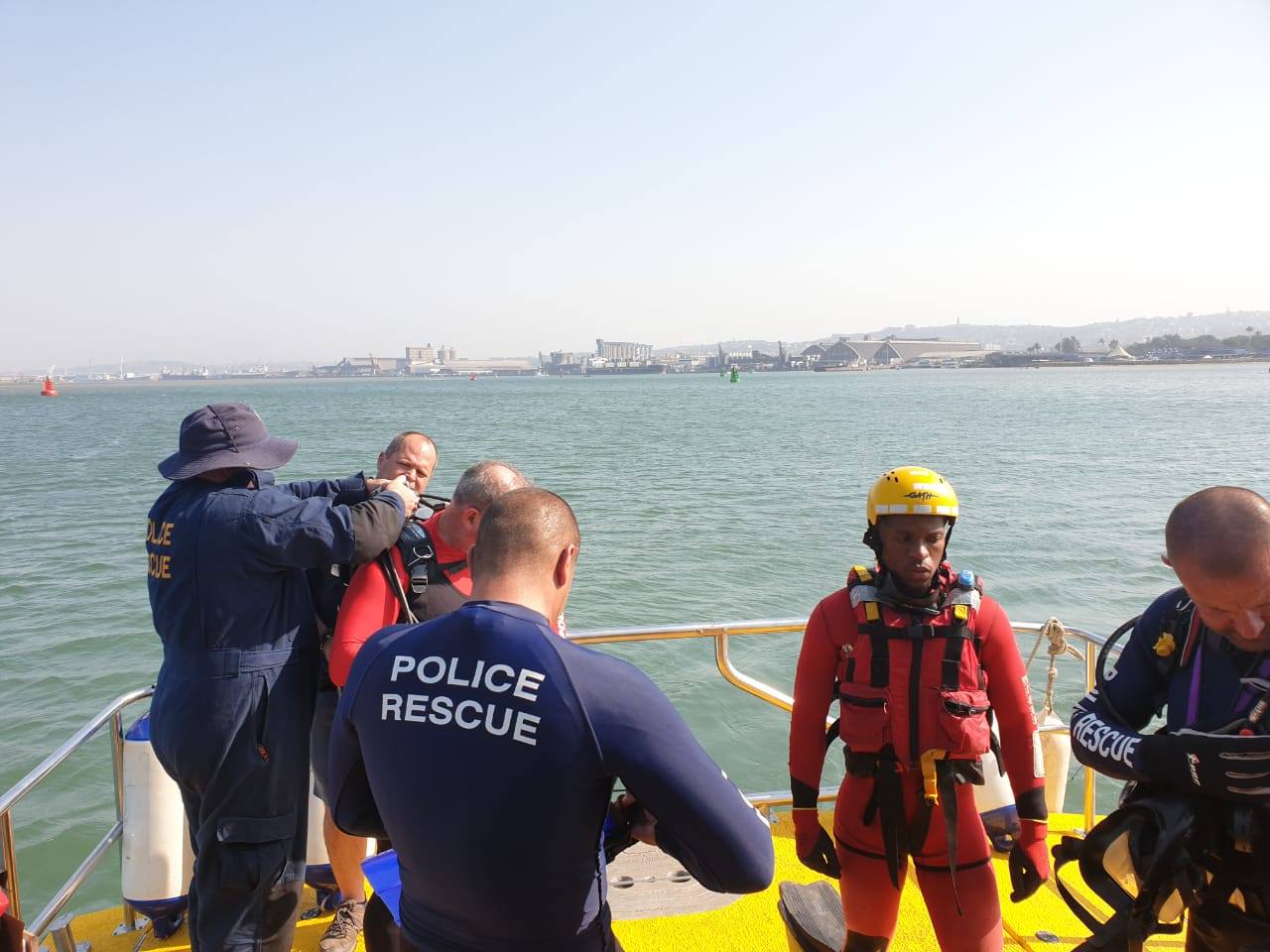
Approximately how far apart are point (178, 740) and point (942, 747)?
2.35m

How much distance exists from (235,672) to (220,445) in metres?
0.76

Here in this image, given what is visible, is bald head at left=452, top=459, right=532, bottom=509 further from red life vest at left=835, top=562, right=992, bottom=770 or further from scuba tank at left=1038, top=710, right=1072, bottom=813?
scuba tank at left=1038, top=710, right=1072, bottom=813

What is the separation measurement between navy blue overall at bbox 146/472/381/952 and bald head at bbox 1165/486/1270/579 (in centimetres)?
240

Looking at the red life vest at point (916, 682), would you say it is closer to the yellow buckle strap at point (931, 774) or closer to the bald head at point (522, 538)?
the yellow buckle strap at point (931, 774)

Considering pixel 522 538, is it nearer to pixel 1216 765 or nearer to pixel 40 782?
pixel 1216 765

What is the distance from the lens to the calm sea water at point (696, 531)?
9.01 m

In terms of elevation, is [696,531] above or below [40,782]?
below

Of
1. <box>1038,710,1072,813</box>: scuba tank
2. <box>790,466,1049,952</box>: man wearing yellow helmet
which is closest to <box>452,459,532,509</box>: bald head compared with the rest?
<box>790,466,1049,952</box>: man wearing yellow helmet

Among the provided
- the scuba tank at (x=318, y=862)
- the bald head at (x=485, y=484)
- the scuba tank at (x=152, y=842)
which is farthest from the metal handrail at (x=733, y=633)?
the scuba tank at (x=152, y=842)

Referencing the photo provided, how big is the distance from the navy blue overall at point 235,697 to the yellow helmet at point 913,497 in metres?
1.75

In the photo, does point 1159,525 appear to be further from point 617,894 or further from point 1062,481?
point 617,894

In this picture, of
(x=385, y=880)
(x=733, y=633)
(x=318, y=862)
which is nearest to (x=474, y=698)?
(x=385, y=880)

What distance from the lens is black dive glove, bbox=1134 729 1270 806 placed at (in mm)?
1928

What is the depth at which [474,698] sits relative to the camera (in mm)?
1522
